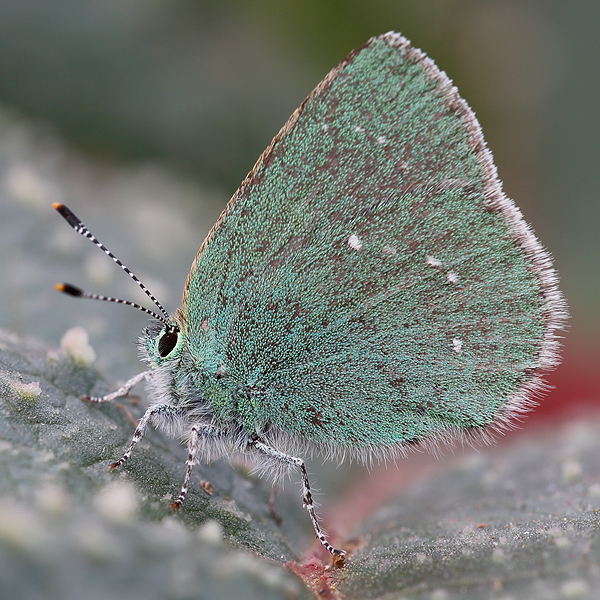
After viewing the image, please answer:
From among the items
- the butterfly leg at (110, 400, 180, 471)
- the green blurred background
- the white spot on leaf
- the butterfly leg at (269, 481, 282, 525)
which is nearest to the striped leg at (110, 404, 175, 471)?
the butterfly leg at (110, 400, 180, 471)

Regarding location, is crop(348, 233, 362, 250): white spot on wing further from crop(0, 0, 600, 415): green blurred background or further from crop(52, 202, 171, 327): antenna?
crop(0, 0, 600, 415): green blurred background

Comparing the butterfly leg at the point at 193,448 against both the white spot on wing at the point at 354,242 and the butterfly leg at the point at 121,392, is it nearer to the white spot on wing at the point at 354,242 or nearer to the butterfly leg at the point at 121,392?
the butterfly leg at the point at 121,392

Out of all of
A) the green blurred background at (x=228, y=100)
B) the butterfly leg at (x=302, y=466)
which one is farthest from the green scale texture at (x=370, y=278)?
the green blurred background at (x=228, y=100)

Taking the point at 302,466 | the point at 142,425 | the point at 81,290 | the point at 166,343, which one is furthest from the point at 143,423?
the point at 302,466

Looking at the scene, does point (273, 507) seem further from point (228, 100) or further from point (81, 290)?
point (228, 100)

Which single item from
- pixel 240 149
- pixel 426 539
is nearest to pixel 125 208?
pixel 240 149

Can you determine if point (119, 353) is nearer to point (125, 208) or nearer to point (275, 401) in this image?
point (275, 401)
